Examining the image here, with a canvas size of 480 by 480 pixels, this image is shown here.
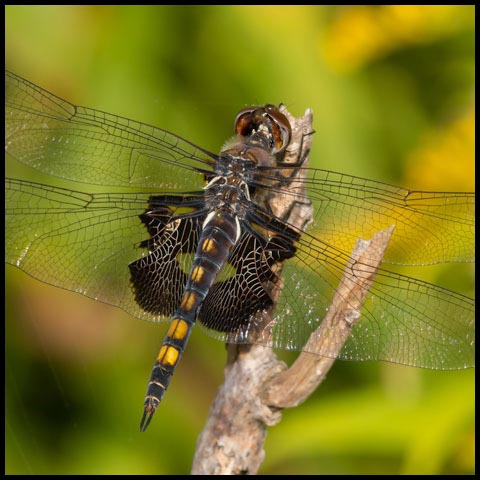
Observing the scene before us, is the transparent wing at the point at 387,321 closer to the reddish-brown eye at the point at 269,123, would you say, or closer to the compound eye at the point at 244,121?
the reddish-brown eye at the point at 269,123

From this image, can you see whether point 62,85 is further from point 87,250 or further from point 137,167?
point 87,250

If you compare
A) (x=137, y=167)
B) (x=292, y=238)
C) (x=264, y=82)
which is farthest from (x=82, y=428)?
(x=264, y=82)

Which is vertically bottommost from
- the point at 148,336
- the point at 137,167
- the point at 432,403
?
the point at 432,403

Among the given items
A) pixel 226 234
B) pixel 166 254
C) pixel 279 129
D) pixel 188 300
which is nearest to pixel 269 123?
pixel 279 129

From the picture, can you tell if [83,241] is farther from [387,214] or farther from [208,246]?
[387,214]

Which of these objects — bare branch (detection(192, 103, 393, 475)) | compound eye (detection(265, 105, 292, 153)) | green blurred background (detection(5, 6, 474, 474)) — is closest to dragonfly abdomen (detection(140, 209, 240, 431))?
bare branch (detection(192, 103, 393, 475))

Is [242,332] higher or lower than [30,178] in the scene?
lower

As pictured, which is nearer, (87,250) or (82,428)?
(87,250)

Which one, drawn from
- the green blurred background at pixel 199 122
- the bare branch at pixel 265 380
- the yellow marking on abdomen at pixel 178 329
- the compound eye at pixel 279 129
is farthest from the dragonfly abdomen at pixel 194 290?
the green blurred background at pixel 199 122
